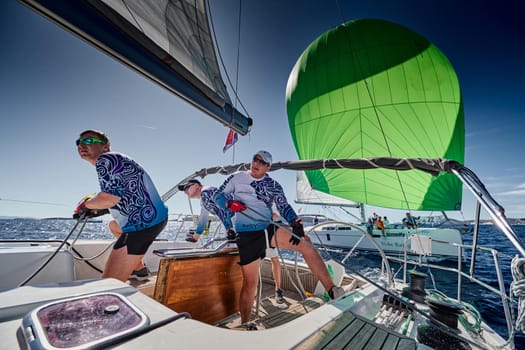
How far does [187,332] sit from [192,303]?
1359 millimetres

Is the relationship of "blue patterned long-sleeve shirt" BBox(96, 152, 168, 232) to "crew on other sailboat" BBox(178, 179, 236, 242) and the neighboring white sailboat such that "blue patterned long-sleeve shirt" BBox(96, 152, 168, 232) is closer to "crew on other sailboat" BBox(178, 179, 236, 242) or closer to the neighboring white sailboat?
"crew on other sailboat" BBox(178, 179, 236, 242)

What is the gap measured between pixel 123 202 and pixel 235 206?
2.86 feet

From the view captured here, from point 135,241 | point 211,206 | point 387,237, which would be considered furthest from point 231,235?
point 387,237

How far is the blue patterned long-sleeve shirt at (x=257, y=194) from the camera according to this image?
211cm

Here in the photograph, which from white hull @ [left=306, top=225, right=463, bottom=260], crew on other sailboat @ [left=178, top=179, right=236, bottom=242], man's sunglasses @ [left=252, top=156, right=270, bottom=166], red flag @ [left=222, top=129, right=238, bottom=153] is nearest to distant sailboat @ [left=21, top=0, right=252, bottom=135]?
man's sunglasses @ [left=252, top=156, right=270, bottom=166]

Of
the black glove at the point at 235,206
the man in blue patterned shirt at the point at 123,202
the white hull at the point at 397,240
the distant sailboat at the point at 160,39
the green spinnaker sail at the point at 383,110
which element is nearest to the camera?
the distant sailboat at the point at 160,39

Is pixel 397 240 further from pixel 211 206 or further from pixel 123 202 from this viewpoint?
pixel 123 202

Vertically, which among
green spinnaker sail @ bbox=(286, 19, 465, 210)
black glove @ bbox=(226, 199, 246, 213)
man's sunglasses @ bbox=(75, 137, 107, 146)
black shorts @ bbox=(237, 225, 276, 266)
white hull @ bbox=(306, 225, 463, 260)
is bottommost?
white hull @ bbox=(306, 225, 463, 260)

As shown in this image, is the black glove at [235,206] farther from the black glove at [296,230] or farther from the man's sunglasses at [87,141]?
the man's sunglasses at [87,141]

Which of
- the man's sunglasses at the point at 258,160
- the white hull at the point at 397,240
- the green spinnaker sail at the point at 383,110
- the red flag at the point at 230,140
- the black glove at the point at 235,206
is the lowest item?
the white hull at the point at 397,240

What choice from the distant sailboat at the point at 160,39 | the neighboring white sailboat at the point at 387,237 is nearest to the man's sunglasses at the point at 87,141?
the distant sailboat at the point at 160,39

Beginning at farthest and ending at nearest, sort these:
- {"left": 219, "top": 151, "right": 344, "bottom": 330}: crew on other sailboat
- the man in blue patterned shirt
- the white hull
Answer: the white hull → {"left": 219, "top": 151, "right": 344, "bottom": 330}: crew on other sailboat → the man in blue patterned shirt

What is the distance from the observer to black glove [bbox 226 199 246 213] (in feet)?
6.37

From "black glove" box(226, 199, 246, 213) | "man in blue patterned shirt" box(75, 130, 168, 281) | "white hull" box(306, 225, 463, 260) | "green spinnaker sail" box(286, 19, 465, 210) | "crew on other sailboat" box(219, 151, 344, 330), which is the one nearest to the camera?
"man in blue patterned shirt" box(75, 130, 168, 281)
